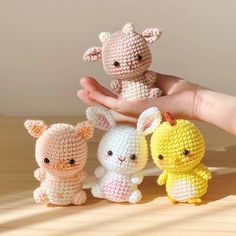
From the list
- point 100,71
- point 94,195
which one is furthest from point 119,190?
point 100,71

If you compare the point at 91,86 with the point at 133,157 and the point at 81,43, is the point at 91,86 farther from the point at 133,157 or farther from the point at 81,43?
the point at 81,43

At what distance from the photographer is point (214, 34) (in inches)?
51.7

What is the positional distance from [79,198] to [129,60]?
22 centimetres

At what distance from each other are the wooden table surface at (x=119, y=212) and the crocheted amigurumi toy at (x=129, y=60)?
0.14m

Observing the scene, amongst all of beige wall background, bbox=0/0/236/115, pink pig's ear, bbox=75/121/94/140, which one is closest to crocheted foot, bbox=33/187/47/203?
pink pig's ear, bbox=75/121/94/140

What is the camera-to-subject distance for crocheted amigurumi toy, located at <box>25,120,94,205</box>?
826 mm

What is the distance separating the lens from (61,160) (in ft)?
2.70

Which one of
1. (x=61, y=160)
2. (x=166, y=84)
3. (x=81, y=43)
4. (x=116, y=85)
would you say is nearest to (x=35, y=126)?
(x=61, y=160)

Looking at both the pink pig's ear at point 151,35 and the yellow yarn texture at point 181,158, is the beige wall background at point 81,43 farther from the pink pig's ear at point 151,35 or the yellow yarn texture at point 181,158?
the yellow yarn texture at point 181,158

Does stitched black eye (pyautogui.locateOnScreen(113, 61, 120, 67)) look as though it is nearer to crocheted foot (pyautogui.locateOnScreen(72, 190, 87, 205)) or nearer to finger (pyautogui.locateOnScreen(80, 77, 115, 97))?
finger (pyautogui.locateOnScreen(80, 77, 115, 97))

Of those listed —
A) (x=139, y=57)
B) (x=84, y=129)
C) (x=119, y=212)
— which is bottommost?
(x=119, y=212)

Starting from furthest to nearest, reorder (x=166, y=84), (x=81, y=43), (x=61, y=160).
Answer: (x=81, y=43) → (x=166, y=84) → (x=61, y=160)

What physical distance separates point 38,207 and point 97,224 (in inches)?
4.3

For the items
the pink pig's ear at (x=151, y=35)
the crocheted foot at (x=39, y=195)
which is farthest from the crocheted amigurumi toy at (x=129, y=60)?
the crocheted foot at (x=39, y=195)
